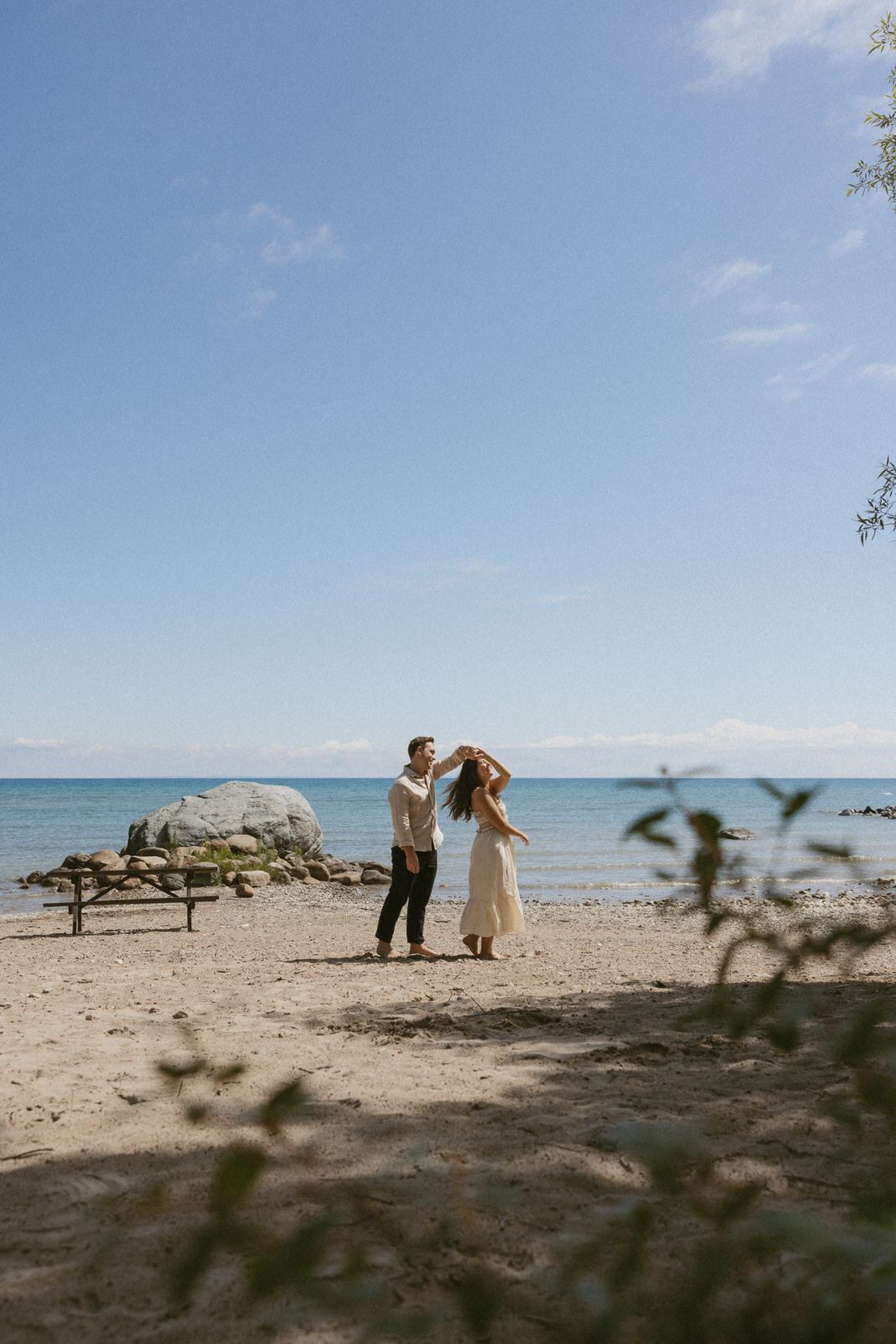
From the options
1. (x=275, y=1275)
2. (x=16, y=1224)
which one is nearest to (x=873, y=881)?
(x=275, y=1275)

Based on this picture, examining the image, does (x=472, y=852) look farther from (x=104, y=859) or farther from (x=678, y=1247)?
(x=104, y=859)

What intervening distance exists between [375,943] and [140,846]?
1065cm

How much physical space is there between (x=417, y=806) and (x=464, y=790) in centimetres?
47

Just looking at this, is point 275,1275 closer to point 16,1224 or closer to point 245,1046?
point 16,1224

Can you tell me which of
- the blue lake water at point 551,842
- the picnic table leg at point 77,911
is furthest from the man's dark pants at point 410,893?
the picnic table leg at point 77,911

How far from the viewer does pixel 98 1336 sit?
7.91ft

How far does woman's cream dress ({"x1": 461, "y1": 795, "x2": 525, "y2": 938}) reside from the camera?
8.23 m

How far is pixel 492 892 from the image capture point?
325 inches

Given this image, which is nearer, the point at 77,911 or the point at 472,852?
the point at 472,852

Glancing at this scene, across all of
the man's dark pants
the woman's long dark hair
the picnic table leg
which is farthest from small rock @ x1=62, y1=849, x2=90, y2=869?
the woman's long dark hair

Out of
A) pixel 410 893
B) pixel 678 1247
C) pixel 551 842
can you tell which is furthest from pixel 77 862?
pixel 678 1247

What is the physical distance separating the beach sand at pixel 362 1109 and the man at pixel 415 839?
0.60 meters

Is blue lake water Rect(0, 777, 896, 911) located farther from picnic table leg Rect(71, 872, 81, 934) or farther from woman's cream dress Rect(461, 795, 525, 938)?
picnic table leg Rect(71, 872, 81, 934)

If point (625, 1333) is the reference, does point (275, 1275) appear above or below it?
above
